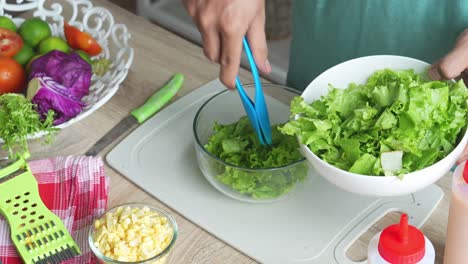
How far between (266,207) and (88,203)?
0.28m

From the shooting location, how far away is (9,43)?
4.50ft

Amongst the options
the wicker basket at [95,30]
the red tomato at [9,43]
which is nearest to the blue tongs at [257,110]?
the wicker basket at [95,30]

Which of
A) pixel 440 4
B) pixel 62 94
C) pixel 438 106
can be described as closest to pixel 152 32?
pixel 62 94

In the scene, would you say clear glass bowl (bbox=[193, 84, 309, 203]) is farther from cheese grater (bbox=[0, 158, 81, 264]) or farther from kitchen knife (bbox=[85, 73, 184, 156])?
cheese grater (bbox=[0, 158, 81, 264])

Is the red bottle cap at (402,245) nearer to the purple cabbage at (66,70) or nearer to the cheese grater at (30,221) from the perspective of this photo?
the cheese grater at (30,221)

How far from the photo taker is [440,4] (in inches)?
46.8

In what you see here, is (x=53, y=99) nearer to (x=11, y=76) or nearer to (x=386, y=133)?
(x=11, y=76)

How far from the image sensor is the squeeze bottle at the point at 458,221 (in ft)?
2.93

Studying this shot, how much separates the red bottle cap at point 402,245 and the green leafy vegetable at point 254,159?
261 millimetres

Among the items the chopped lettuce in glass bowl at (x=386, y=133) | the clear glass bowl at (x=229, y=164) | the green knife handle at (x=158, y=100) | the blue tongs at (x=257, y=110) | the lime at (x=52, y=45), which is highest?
the chopped lettuce in glass bowl at (x=386, y=133)

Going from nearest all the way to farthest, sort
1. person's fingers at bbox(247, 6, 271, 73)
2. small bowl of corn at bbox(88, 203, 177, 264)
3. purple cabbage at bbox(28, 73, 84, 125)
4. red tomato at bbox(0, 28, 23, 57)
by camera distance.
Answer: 1. small bowl of corn at bbox(88, 203, 177, 264)
2. person's fingers at bbox(247, 6, 271, 73)
3. purple cabbage at bbox(28, 73, 84, 125)
4. red tomato at bbox(0, 28, 23, 57)

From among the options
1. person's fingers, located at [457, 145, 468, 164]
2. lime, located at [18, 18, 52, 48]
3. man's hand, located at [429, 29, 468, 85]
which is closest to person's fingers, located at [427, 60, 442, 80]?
man's hand, located at [429, 29, 468, 85]

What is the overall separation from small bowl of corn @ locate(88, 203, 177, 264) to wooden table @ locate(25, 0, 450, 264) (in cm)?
6

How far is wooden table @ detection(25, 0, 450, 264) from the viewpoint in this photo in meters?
1.07
